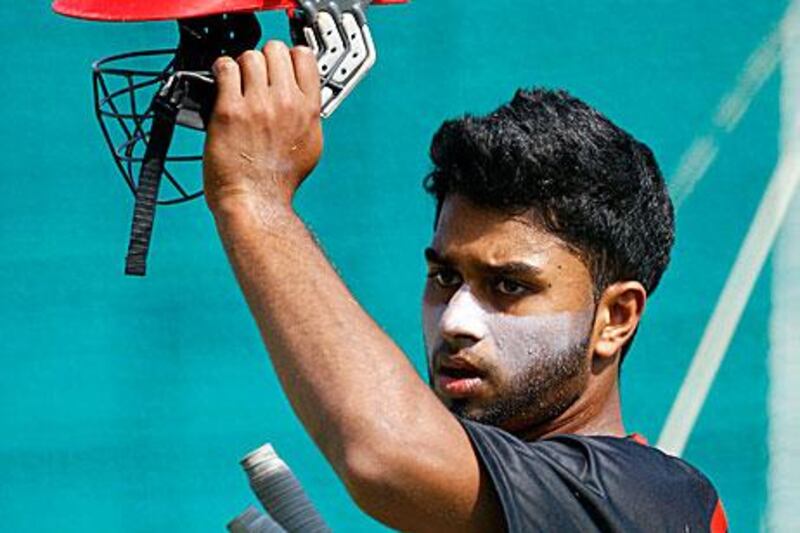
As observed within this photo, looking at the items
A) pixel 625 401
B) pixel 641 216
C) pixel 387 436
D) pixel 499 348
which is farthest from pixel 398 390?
pixel 625 401

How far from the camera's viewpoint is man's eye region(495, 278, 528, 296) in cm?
292

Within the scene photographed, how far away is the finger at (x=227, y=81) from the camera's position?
2.40 m

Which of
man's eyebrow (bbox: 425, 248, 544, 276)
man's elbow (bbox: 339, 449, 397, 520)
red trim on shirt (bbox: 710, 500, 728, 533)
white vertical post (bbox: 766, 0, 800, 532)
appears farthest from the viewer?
white vertical post (bbox: 766, 0, 800, 532)

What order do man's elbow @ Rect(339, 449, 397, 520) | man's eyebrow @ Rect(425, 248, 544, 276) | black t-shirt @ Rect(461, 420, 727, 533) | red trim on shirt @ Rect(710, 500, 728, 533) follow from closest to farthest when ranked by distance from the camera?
man's elbow @ Rect(339, 449, 397, 520)
black t-shirt @ Rect(461, 420, 727, 533)
red trim on shirt @ Rect(710, 500, 728, 533)
man's eyebrow @ Rect(425, 248, 544, 276)

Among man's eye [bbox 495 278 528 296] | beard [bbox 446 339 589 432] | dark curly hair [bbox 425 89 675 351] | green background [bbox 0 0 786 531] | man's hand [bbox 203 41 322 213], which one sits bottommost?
green background [bbox 0 0 786 531]

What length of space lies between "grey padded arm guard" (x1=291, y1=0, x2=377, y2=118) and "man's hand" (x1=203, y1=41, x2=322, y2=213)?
1.0 inches

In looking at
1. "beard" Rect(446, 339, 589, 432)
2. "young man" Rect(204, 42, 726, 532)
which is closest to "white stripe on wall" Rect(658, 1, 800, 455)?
"young man" Rect(204, 42, 726, 532)

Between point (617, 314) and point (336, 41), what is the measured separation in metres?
0.74

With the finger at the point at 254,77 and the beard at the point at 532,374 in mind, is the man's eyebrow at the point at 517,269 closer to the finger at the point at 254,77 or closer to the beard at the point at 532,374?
the beard at the point at 532,374

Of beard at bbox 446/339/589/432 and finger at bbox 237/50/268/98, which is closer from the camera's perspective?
finger at bbox 237/50/268/98

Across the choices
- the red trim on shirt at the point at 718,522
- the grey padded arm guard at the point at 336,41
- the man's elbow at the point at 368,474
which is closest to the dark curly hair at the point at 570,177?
the red trim on shirt at the point at 718,522

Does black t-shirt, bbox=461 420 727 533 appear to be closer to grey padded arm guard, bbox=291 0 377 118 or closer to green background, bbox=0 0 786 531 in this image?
grey padded arm guard, bbox=291 0 377 118

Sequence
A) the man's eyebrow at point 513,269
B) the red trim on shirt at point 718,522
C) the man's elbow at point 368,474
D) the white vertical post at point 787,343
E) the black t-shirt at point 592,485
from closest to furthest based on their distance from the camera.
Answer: the man's elbow at point 368,474, the black t-shirt at point 592,485, the red trim on shirt at point 718,522, the man's eyebrow at point 513,269, the white vertical post at point 787,343

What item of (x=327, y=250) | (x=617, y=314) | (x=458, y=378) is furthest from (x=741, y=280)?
(x=458, y=378)
